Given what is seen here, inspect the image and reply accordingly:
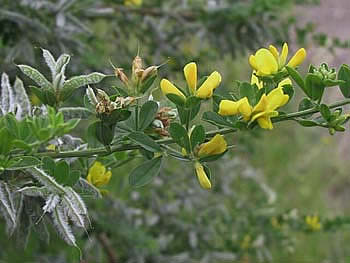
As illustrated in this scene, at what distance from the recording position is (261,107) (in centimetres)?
67

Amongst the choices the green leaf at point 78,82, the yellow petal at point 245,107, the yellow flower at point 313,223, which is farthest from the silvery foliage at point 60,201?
the yellow flower at point 313,223

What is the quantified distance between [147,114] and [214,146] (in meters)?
0.09

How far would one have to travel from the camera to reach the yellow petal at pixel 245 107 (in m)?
0.68

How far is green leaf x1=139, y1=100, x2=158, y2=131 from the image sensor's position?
716 millimetres

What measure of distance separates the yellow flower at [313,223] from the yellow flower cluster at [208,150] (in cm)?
Answer: 111

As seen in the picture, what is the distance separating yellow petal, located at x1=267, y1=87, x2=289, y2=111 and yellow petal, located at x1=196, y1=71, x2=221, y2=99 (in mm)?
66

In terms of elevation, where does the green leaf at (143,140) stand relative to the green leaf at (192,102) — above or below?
below

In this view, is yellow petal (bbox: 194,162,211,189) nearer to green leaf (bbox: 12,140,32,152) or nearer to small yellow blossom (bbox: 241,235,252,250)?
green leaf (bbox: 12,140,32,152)

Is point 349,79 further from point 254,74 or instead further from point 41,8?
point 41,8

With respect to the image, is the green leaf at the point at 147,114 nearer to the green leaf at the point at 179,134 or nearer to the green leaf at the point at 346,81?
the green leaf at the point at 179,134

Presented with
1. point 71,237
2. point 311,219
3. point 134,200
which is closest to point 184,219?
point 134,200

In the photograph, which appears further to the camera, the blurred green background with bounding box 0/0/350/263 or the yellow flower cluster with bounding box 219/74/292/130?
the blurred green background with bounding box 0/0/350/263

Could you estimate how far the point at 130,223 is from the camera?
5.47 ft

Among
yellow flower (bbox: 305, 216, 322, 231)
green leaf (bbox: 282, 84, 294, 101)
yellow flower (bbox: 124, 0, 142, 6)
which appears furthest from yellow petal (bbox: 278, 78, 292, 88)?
yellow flower (bbox: 305, 216, 322, 231)
